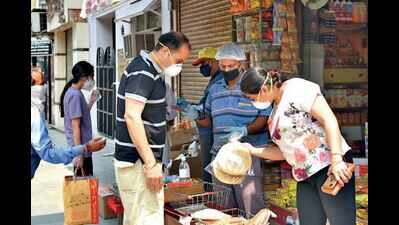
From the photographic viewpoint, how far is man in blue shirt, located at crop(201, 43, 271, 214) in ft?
16.5

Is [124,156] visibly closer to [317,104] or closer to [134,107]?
[134,107]

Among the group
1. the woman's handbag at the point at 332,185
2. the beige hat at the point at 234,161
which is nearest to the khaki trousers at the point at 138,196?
the beige hat at the point at 234,161

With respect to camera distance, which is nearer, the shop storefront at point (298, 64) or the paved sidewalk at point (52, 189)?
the shop storefront at point (298, 64)

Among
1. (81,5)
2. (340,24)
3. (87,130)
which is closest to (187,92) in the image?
(87,130)

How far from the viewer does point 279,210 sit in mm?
5434

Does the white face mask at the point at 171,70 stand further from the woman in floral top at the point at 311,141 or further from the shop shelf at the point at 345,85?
the shop shelf at the point at 345,85

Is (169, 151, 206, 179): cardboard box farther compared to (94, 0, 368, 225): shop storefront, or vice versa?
(169, 151, 206, 179): cardboard box

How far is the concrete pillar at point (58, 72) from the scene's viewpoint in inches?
800

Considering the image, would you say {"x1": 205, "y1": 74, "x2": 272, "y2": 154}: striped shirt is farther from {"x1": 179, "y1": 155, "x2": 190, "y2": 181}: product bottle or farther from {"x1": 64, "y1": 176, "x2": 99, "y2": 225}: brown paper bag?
{"x1": 64, "y1": 176, "x2": 99, "y2": 225}: brown paper bag

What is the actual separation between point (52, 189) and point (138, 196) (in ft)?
16.9

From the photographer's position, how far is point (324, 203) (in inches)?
143

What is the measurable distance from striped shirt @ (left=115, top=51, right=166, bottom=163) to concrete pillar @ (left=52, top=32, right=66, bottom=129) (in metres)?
16.3

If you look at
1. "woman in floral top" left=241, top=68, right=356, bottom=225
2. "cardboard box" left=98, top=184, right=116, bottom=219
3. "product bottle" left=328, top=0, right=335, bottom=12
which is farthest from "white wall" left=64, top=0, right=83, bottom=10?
"woman in floral top" left=241, top=68, right=356, bottom=225

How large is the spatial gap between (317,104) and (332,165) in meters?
0.40
